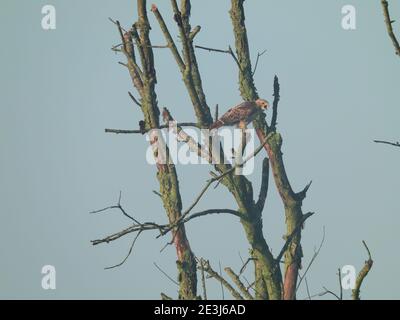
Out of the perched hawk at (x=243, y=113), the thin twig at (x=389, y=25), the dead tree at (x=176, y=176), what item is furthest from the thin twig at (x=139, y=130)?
the thin twig at (x=389, y=25)

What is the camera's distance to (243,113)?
783 inches

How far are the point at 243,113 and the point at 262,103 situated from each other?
0.47 m

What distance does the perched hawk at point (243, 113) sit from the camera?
779 inches

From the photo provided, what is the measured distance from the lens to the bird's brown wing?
19781mm

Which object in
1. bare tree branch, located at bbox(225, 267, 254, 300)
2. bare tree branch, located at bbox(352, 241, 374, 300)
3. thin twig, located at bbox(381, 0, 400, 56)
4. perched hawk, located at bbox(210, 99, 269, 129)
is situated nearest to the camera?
thin twig, located at bbox(381, 0, 400, 56)

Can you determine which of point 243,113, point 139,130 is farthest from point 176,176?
point 243,113

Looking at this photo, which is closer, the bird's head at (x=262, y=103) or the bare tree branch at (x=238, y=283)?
the bare tree branch at (x=238, y=283)

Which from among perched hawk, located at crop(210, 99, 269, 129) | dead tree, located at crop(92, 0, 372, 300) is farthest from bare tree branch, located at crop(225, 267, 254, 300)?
perched hawk, located at crop(210, 99, 269, 129)

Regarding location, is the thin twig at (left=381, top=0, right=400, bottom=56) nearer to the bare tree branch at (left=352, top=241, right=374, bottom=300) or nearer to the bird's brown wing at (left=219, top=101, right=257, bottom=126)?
the bare tree branch at (left=352, top=241, right=374, bottom=300)

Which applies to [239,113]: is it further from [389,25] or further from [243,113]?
[389,25]

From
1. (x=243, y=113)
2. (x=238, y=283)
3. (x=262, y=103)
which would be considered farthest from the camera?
(x=262, y=103)

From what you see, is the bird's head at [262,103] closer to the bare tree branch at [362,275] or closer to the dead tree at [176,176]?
the dead tree at [176,176]
